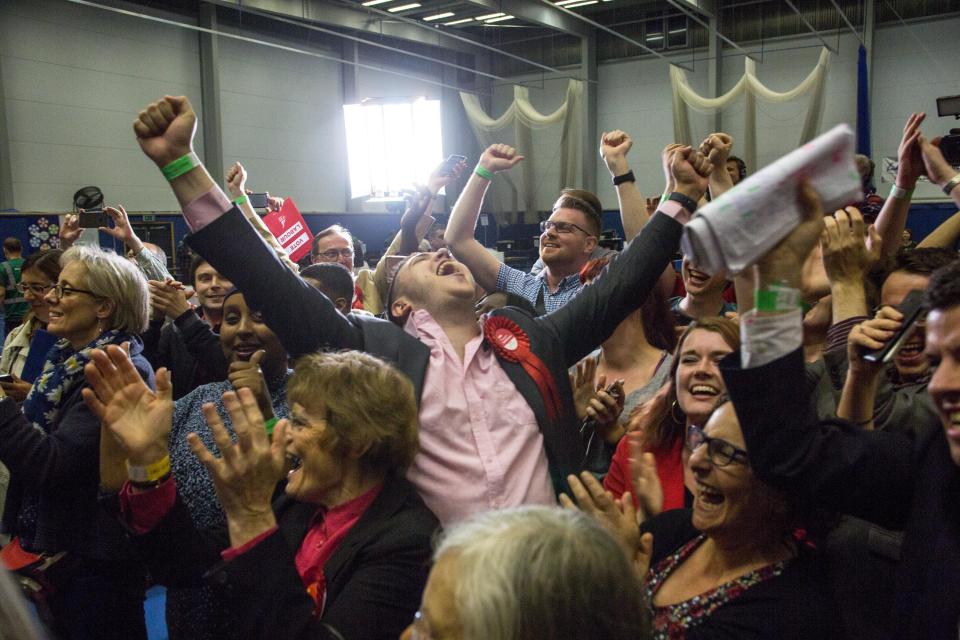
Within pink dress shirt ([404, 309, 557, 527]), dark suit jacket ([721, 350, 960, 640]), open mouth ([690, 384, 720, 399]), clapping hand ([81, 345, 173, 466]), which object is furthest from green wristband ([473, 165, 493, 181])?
dark suit jacket ([721, 350, 960, 640])

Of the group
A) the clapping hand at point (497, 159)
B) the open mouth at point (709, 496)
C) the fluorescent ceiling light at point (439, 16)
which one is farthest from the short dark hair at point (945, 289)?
the fluorescent ceiling light at point (439, 16)

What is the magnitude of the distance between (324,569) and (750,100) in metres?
10.4

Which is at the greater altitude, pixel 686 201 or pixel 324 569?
pixel 686 201

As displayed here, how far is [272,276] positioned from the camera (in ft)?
4.75

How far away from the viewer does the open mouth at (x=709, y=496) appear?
130 cm

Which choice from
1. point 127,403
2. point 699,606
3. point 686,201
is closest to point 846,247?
point 686,201

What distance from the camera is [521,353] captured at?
167 cm

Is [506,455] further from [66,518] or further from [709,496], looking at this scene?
[66,518]

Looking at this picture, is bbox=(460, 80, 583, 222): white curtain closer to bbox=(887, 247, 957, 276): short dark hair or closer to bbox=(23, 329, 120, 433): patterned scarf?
bbox=(887, 247, 957, 276): short dark hair

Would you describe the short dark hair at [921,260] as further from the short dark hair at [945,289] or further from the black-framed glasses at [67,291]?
the black-framed glasses at [67,291]

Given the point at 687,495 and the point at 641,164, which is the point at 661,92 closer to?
the point at 641,164

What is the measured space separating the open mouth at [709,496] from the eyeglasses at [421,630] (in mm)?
564

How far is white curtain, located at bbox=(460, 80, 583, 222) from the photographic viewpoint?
11906 millimetres

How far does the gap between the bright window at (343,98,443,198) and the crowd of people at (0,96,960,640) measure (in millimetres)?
8665
